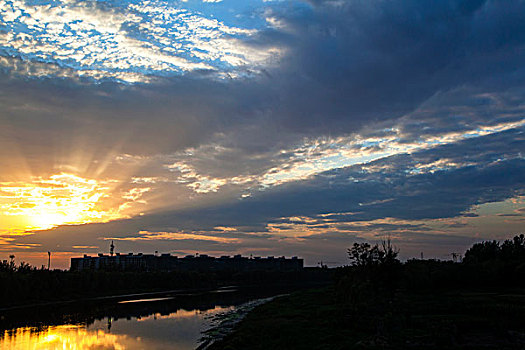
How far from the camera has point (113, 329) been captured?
5916 centimetres

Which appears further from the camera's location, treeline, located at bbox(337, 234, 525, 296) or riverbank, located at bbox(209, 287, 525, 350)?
treeline, located at bbox(337, 234, 525, 296)

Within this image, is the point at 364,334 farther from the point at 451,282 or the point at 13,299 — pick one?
the point at 13,299

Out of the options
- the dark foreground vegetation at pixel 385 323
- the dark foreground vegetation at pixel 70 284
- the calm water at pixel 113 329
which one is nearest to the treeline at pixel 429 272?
the dark foreground vegetation at pixel 385 323

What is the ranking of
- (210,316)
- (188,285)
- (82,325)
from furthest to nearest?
(188,285)
(210,316)
(82,325)

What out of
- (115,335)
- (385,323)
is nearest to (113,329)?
(115,335)

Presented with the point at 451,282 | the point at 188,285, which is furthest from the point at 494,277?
the point at 188,285

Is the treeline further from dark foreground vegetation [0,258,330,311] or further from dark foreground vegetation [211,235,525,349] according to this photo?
dark foreground vegetation [0,258,330,311]

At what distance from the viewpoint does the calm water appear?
47438 mm

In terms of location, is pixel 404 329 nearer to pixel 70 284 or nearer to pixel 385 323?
pixel 385 323

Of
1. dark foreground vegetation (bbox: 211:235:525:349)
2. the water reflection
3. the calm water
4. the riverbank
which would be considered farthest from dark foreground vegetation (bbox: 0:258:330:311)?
the riverbank

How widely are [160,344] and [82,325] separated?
2088cm

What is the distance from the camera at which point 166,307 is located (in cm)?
9069

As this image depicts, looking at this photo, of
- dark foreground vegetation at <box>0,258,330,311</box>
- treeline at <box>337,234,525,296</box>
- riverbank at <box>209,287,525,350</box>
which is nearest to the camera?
riverbank at <box>209,287,525,350</box>

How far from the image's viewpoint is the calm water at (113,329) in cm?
4744
